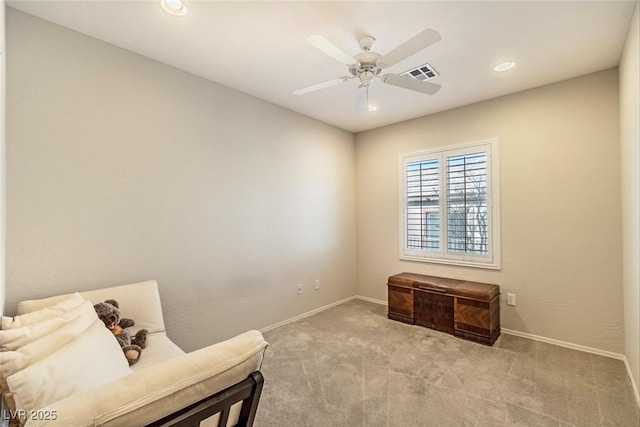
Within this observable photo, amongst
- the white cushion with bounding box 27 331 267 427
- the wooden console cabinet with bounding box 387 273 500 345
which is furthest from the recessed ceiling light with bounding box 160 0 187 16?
the wooden console cabinet with bounding box 387 273 500 345

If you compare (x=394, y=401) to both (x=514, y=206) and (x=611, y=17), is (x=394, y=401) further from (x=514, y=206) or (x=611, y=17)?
(x=611, y=17)

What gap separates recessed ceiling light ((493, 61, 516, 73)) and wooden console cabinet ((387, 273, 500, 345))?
2230 mm

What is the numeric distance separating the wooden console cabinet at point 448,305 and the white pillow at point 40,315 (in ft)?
10.5

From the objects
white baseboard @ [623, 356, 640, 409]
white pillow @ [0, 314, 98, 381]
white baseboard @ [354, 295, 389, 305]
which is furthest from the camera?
white baseboard @ [354, 295, 389, 305]

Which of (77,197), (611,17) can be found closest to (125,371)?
(77,197)

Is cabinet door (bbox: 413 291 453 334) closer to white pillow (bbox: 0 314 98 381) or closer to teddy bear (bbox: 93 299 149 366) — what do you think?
teddy bear (bbox: 93 299 149 366)

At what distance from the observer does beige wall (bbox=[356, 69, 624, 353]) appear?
276 centimetres

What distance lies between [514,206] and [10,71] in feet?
14.9

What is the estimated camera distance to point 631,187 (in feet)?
7.16

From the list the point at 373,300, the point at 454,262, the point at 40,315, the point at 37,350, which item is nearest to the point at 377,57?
the point at 37,350

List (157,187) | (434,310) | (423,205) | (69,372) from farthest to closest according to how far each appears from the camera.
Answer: (423,205) < (434,310) < (157,187) < (69,372)

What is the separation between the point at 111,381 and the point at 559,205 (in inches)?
151

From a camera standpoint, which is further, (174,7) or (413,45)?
(174,7)

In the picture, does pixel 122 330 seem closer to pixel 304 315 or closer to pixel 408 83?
pixel 304 315
